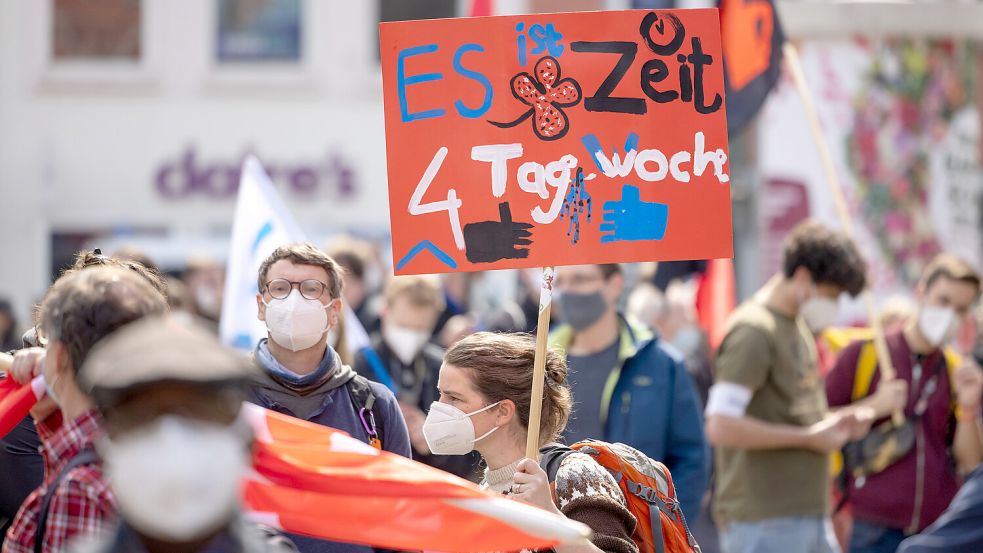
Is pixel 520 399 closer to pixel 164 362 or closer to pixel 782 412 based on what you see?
pixel 164 362

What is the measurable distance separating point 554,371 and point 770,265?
40.9 ft

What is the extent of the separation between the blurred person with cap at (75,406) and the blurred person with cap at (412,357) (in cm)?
348

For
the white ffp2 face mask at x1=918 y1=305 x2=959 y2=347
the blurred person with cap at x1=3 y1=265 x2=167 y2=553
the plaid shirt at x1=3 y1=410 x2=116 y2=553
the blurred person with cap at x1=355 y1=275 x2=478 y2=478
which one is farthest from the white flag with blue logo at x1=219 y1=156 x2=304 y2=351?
the plaid shirt at x1=3 y1=410 x2=116 y2=553

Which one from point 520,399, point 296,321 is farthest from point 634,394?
point 520,399

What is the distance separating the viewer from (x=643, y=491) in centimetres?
375

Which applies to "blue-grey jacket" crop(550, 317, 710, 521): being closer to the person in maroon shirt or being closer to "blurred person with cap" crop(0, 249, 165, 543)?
the person in maroon shirt

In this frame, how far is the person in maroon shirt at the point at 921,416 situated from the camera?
6613 millimetres

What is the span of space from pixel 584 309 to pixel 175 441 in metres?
4.33

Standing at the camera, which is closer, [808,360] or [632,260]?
[632,260]

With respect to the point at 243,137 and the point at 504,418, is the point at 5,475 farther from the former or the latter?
the point at 243,137

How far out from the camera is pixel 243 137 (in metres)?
20.3

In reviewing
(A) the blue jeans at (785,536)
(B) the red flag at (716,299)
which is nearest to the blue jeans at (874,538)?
(A) the blue jeans at (785,536)

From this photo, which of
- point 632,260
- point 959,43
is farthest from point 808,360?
point 959,43

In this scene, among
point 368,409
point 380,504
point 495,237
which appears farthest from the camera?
point 368,409
